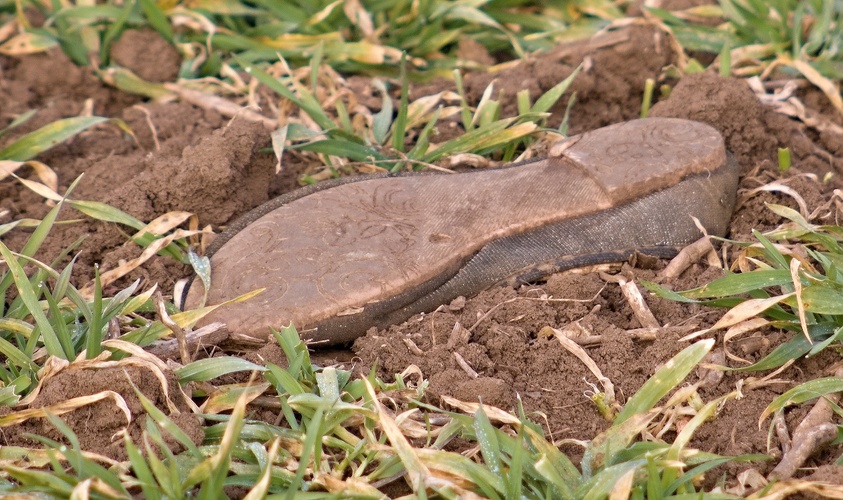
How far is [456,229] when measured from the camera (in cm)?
249

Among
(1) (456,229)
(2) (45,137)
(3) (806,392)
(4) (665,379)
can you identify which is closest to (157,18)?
(2) (45,137)

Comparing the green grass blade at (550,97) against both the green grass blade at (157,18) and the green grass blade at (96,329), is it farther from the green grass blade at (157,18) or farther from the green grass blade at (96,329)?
the green grass blade at (96,329)

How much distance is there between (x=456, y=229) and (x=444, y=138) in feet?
2.31

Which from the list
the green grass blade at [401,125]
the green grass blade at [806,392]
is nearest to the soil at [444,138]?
the green grass blade at [806,392]

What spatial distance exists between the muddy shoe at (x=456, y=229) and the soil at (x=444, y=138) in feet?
0.26

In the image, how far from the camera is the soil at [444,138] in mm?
Result: 2072

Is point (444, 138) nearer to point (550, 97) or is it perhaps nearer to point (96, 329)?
point (550, 97)

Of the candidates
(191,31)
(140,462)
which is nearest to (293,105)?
(191,31)

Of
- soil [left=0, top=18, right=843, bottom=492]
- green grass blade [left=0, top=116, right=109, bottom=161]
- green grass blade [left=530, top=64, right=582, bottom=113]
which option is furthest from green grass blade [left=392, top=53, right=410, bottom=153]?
green grass blade [left=0, top=116, right=109, bottom=161]

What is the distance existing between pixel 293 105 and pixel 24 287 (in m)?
1.34

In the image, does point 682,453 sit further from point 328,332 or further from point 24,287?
point 24,287

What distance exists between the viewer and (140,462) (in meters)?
1.73

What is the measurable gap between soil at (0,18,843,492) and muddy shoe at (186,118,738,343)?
8 cm

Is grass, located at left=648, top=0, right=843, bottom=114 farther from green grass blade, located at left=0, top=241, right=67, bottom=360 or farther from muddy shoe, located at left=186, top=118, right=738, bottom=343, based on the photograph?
green grass blade, located at left=0, top=241, right=67, bottom=360
